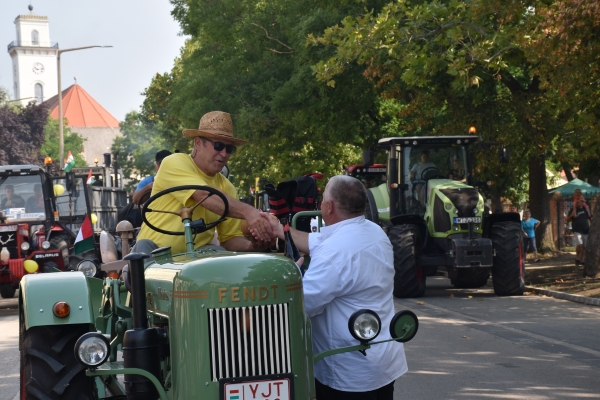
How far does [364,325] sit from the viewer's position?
4750 mm

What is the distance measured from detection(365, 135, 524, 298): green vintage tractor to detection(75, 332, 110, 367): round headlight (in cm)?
1265

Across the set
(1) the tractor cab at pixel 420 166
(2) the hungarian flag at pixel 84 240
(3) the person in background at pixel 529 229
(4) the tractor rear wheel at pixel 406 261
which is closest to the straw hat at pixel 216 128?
(2) the hungarian flag at pixel 84 240

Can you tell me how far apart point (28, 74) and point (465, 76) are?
5265 inches

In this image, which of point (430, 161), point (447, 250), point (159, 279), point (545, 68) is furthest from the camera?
point (430, 161)

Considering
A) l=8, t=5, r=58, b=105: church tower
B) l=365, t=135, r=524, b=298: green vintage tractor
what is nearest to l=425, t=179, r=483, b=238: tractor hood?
l=365, t=135, r=524, b=298: green vintage tractor

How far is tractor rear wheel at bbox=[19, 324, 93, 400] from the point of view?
5.72 metres

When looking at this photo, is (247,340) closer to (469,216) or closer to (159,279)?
(159,279)

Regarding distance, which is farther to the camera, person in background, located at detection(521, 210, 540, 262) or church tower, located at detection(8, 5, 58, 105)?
church tower, located at detection(8, 5, 58, 105)

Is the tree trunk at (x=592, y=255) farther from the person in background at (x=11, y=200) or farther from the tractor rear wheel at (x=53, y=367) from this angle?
the tractor rear wheel at (x=53, y=367)

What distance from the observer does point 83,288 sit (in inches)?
237

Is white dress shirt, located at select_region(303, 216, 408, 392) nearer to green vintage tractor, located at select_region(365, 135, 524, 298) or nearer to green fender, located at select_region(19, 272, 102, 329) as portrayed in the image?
green fender, located at select_region(19, 272, 102, 329)

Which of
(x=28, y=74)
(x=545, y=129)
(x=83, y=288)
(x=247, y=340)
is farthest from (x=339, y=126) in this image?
(x=28, y=74)

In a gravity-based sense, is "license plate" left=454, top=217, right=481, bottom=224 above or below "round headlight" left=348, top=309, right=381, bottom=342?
above

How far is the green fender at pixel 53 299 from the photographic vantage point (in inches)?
228
